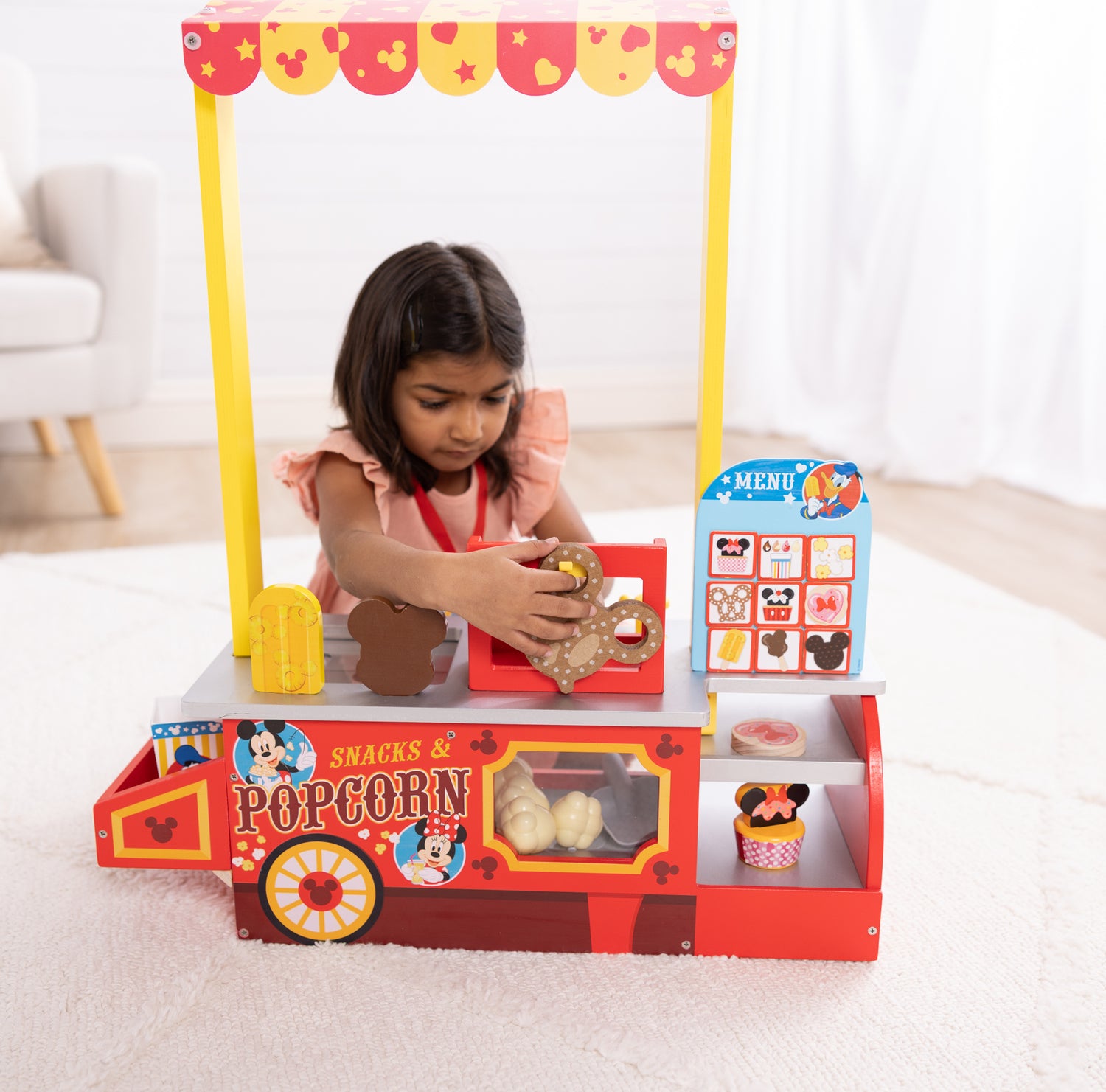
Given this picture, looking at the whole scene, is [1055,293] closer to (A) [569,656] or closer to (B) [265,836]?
(A) [569,656]

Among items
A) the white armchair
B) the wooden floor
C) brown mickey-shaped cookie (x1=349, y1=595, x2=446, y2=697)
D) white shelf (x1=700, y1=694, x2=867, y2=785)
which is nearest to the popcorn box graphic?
brown mickey-shaped cookie (x1=349, y1=595, x2=446, y2=697)

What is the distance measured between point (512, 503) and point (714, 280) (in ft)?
1.48

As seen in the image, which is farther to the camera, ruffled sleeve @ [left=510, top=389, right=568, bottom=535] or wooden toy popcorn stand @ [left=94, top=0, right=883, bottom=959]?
ruffled sleeve @ [left=510, top=389, right=568, bottom=535]

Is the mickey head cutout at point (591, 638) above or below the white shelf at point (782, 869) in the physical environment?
above

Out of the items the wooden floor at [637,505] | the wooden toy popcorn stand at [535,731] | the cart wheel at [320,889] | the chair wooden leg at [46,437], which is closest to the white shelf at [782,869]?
the wooden toy popcorn stand at [535,731]

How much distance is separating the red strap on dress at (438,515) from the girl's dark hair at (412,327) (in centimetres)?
5

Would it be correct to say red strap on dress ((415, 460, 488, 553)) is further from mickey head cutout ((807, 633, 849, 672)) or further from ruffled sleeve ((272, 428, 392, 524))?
mickey head cutout ((807, 633, 849, 672))

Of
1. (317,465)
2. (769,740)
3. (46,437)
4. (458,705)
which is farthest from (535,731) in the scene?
(46,437)

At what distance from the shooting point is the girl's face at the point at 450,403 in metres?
0.99

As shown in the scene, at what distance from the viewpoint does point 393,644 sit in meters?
0.77

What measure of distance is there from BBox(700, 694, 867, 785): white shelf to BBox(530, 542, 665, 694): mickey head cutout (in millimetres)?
91

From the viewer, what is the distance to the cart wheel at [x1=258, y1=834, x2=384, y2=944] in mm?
804

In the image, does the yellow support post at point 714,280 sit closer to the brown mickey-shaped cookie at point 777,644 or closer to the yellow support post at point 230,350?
the brown mickey-shaped cookie at point 777,644

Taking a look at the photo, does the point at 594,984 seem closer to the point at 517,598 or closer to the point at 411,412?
the point at 517,598
